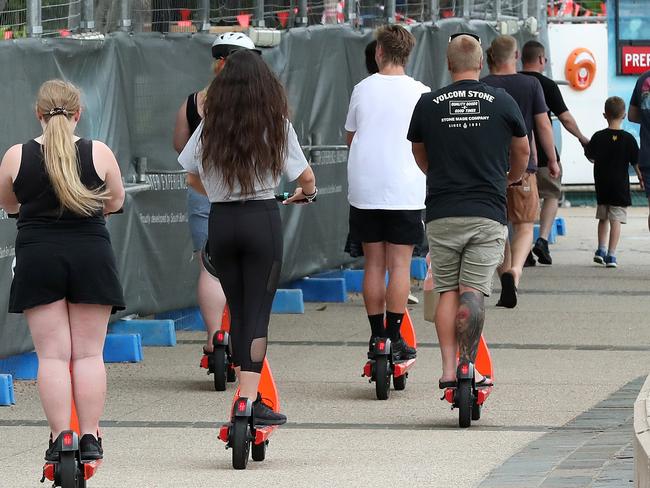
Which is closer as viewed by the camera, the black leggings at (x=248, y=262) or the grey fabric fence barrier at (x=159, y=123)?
the black leggings at (x=248, y=262)

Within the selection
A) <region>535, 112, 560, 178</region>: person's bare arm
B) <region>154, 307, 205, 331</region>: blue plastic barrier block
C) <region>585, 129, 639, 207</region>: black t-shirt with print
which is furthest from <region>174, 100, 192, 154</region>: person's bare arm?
<region>585, 129, 639, 207</region>: black t-shirt with print

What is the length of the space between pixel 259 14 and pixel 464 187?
463cm

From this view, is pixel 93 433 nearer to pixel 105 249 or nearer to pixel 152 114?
pixel 105 249

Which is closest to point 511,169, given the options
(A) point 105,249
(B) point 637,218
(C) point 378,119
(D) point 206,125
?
(C) point 378,119

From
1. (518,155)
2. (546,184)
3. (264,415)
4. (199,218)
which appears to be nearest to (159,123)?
(199,218)

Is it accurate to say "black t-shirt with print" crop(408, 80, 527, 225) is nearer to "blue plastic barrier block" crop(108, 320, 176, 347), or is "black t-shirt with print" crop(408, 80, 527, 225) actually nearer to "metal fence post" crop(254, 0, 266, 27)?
"blue plastic barrier block" crop(108, 320, 176, 347)

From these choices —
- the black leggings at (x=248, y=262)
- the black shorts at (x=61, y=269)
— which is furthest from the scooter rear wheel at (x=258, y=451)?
the black shorts at (x=61, y=269)

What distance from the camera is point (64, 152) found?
6156 mm

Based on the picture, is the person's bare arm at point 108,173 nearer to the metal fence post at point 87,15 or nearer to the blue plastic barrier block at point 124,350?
the blue plastic barrier block at point 124,350

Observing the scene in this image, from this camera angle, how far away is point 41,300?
620cm

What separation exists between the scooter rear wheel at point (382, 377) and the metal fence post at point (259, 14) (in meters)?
4.13

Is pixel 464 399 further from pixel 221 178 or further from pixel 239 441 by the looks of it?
pixel 221 178

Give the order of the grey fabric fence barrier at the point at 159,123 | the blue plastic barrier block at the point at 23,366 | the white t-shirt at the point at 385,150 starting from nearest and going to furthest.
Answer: the white t-shirt at the point at 385,150 → the grey fabric fence barrier at the point at 159,123 → the blue plastic barrier block at the point at 23,366

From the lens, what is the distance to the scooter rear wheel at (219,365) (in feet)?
28.7
